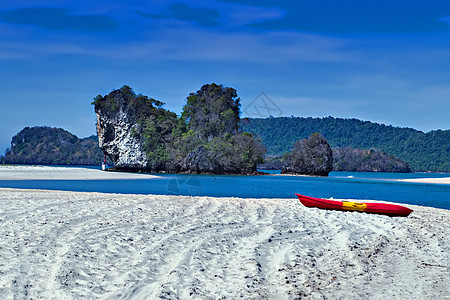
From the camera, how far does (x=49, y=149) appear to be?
16200cm

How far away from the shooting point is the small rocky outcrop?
282 ft

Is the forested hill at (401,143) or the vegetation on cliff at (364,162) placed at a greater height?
the forested hill at (401,143)

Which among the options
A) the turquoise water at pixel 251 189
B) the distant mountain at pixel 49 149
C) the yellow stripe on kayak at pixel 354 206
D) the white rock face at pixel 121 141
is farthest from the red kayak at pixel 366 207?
the distant mountain at pixel 49 149

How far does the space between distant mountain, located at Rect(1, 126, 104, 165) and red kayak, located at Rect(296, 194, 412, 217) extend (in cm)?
16164

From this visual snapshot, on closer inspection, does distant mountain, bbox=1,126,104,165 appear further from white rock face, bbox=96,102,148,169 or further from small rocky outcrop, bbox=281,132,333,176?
small rocky outcrop, bbox=281,132,333,176

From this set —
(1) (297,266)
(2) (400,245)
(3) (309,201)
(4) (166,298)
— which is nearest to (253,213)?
(3) (309,201)

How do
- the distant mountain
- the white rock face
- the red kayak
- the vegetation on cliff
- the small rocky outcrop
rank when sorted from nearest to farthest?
the red kayak, the white rock face, the small rocky outcrop, the vegetation on cliff, the distant mountain

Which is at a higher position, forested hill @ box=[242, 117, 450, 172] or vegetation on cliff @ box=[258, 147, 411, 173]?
forested hill @ box=[242, 117, 450, 172]

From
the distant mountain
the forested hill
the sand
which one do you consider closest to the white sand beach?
the sand

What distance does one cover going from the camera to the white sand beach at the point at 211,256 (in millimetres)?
5633

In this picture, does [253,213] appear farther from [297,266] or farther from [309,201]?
[297,266]

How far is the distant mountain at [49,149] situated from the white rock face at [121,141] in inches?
3459

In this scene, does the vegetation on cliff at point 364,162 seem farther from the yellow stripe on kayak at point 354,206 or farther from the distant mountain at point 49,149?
the yellow stripe on kayak at point 354,206

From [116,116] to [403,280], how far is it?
3012 inches
